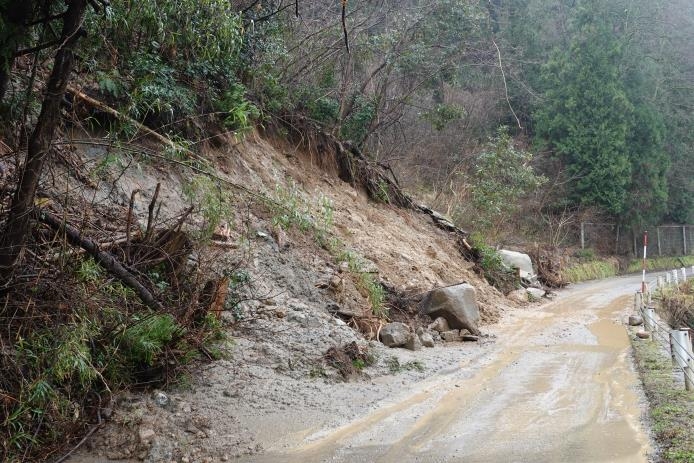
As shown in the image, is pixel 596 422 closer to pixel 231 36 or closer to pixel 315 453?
pixel 315 453

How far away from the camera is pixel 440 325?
11.6 meters

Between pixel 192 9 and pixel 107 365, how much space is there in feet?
13.8

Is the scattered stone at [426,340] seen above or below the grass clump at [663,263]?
above

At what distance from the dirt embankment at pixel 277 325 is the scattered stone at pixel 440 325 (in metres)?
0.62

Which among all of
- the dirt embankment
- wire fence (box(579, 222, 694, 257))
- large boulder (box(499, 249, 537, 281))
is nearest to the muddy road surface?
the dirt embankment

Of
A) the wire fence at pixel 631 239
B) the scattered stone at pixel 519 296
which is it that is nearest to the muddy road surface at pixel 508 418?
the scattered stone at pixel 519 296

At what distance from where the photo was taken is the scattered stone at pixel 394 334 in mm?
9977

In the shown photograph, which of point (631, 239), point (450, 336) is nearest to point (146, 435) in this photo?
point (450, 336)

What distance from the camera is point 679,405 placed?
670 centimetres

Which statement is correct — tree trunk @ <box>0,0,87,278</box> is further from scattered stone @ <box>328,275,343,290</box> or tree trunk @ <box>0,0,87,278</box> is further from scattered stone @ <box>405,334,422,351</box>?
scattered stone @ <box>405,334,422,351</box>

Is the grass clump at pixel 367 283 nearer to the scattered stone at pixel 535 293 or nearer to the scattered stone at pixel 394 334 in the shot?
the scattered stone at pixel 394 334

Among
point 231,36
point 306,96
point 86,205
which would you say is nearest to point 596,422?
point 86,205

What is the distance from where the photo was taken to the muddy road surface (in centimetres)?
571

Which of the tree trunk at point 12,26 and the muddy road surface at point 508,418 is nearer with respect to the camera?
the tree trunk at point 12,26
